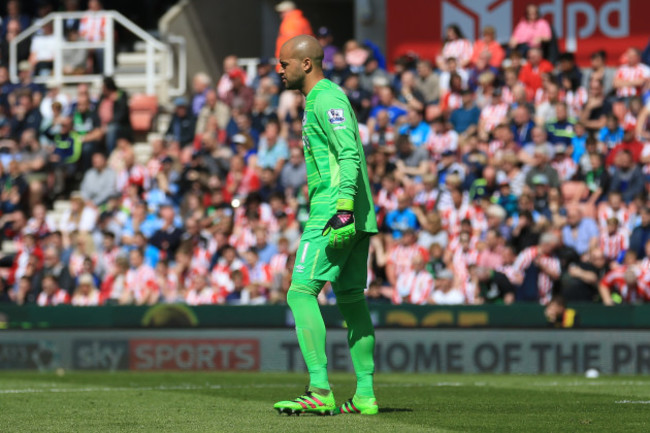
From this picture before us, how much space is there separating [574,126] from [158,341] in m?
5.99

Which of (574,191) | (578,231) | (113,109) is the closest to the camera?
(578,231)

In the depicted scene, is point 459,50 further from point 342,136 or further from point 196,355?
point 342,136

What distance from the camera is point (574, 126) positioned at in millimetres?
16953

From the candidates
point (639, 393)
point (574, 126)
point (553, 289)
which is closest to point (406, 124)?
point (574, 126)

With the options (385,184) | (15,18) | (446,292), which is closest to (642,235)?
(446,292)

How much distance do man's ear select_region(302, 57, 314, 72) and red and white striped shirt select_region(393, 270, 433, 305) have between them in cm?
810

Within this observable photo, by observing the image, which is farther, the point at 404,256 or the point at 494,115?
the point at 494,115

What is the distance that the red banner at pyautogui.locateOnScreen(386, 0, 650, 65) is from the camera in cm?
2073

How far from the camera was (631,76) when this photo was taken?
57.8ft

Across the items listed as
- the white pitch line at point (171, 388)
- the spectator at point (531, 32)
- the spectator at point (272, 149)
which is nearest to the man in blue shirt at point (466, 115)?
the spectator at point (531, 32)

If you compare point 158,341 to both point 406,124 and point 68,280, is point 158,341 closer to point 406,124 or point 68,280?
point 68,280

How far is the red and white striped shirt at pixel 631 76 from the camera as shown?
17.6m

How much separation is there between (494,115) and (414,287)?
3.20m

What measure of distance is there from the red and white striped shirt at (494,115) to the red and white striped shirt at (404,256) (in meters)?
2.44
